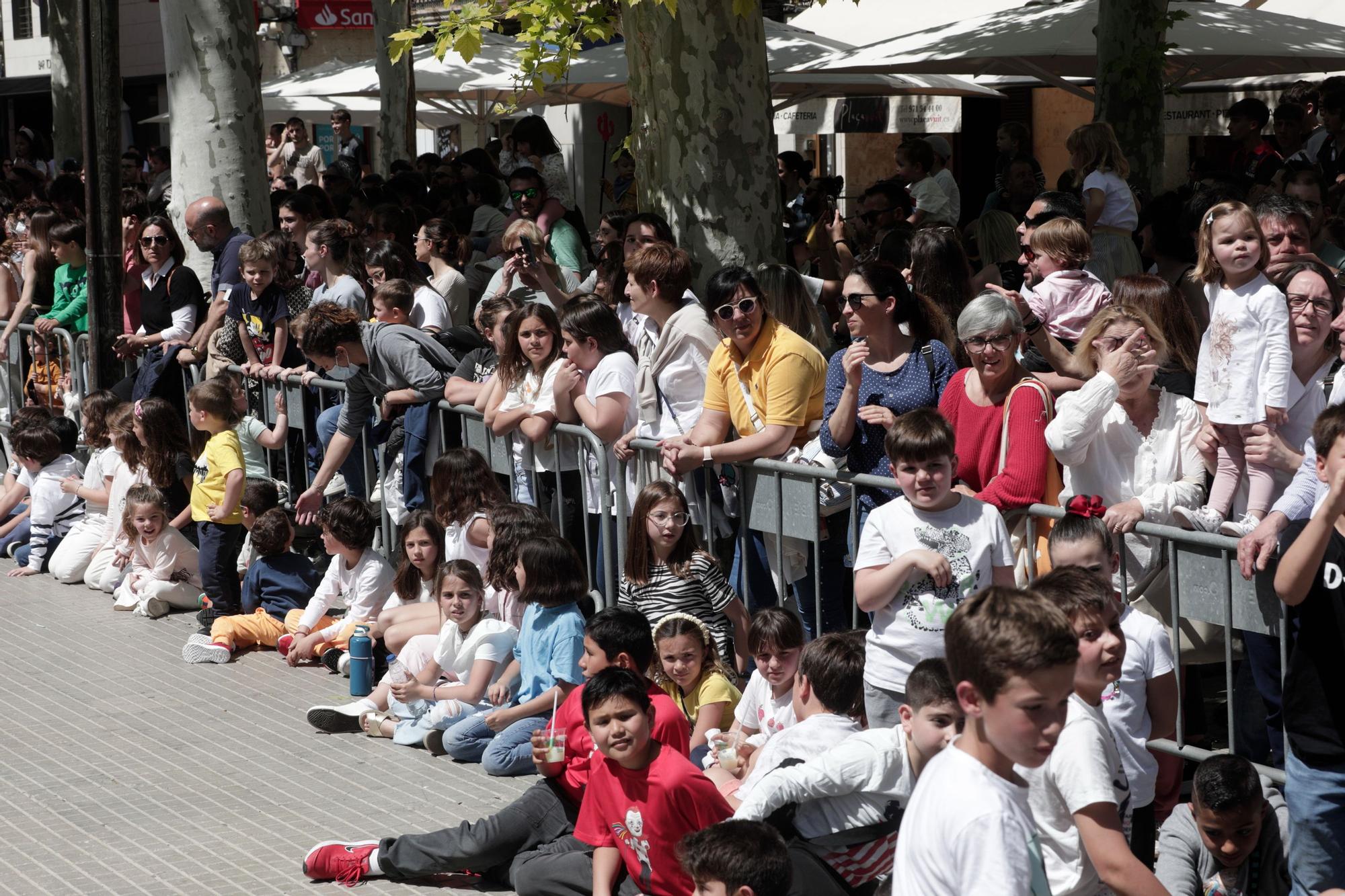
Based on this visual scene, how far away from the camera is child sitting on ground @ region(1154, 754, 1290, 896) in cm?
491

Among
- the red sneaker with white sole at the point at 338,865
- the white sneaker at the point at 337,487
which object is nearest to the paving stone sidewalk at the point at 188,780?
the red sneaker with white sole at the point at 338,865

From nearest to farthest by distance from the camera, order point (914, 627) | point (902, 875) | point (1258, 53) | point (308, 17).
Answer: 1. point (902, 875)
2. point (914, 627)
3. point (1258, 53)
4. point (308, 17)

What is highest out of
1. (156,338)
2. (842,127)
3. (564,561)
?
(842,127)

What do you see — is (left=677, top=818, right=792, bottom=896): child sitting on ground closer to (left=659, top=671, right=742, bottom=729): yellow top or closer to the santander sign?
(left=659, top=671, right=742, bottom=729): yellow top

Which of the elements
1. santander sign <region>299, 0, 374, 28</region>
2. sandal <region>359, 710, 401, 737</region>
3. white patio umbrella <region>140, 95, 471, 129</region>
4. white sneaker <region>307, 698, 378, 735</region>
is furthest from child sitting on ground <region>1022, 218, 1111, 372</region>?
santander sign <region>299, 0, 374, 28</region>

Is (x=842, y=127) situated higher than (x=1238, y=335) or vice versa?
(x=842, y=127)

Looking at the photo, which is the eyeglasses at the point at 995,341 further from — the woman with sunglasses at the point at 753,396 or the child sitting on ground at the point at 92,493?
the child sitting on ground at the point at 92,493

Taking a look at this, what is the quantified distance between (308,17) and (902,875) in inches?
1335

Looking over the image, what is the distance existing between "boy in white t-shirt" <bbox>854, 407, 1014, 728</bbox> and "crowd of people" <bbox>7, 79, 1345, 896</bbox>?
13 mm

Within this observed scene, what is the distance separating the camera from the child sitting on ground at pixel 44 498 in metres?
11.0

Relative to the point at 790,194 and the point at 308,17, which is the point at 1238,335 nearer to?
the point at 790,194

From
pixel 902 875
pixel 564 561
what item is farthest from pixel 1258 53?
pixel 902 875

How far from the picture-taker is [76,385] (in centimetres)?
1219

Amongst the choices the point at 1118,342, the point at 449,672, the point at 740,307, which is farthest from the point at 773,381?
the point at 449,672
